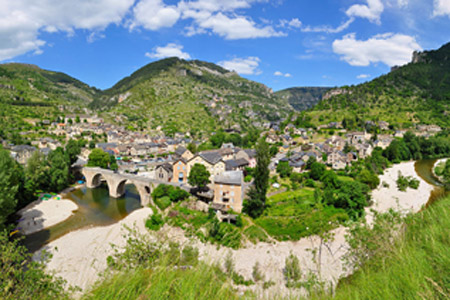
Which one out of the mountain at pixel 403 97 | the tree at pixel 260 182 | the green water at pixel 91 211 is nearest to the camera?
the green water at pixel 91 211

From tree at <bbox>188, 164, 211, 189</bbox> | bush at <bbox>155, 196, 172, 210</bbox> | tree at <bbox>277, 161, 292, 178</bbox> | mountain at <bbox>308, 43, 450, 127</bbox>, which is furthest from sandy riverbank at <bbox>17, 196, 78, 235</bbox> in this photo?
mountain at <bbox>308, 43, 450, 127</bbox>

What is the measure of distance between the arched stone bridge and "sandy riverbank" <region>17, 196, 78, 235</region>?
293 inches

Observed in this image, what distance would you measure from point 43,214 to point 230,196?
29858 mm

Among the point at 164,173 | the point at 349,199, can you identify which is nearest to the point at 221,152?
the point at 164,173

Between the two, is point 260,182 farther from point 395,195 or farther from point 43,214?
point 43,214

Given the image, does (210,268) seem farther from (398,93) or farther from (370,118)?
(398,93)

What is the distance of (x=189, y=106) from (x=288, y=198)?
131m

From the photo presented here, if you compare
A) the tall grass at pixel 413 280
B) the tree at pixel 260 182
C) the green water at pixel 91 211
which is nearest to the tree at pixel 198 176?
the tree at pixel 260 182

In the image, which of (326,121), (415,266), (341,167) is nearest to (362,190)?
(341,167)

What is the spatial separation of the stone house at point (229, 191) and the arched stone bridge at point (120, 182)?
21.2ft

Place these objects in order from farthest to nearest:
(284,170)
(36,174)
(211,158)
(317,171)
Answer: (284,170), (317,171), (211,158), (36,174)

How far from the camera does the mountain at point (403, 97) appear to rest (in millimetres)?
109250

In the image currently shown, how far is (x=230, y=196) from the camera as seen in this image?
111 ft

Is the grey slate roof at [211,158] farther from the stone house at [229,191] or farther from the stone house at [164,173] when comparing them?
the stone house at [229,191]
